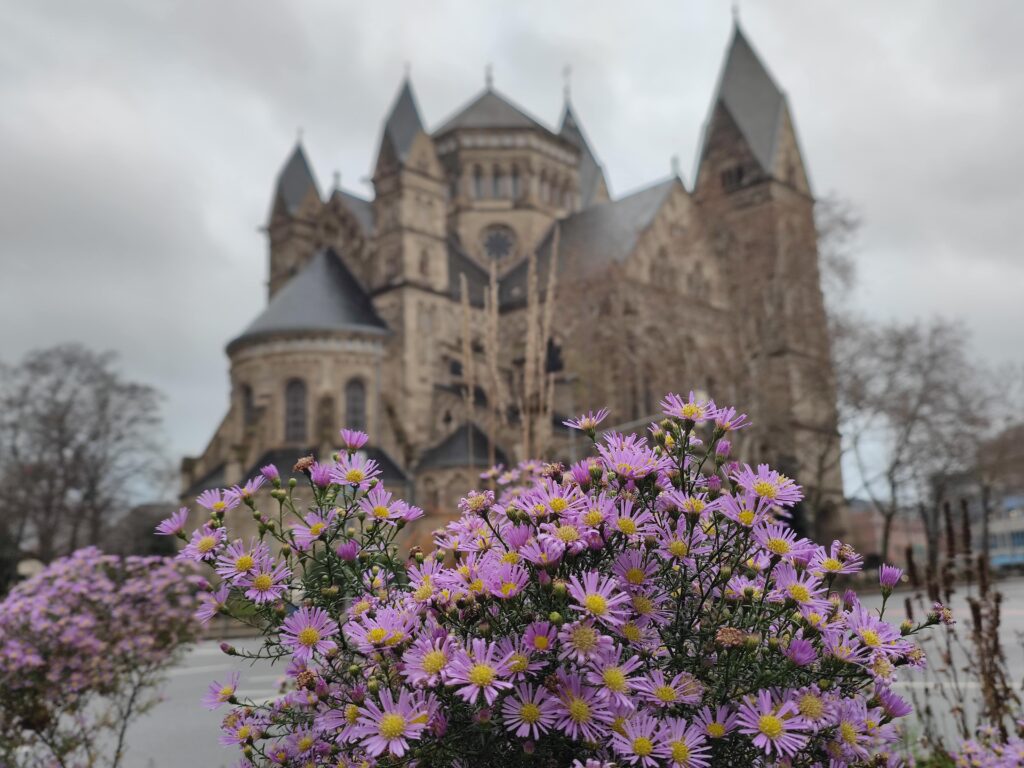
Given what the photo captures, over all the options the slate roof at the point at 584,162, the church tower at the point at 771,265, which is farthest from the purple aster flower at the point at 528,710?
the slate roof at the point at 584,162

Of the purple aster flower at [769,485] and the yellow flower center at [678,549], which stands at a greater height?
the purple aster flower at [769,485]

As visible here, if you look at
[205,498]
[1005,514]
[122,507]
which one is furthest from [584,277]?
[1005,514]

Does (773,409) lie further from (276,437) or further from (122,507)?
(122,507)

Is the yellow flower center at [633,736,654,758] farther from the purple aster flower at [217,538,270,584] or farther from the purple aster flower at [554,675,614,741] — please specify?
the purple aster flower at [217,538,270,584]

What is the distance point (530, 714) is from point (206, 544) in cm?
101

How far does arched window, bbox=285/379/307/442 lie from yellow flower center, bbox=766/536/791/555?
3278 centimetres

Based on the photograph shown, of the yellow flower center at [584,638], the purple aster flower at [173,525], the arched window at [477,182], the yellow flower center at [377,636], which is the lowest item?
the yellow flower center at [377,636]

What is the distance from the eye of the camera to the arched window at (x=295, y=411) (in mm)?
34125

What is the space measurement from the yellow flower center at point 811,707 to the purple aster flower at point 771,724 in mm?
37

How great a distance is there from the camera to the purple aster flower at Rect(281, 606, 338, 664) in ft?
7.63

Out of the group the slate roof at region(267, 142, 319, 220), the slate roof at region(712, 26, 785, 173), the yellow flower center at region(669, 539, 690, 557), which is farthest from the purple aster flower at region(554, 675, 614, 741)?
the slate roof at region(267, 142, 319, 220)

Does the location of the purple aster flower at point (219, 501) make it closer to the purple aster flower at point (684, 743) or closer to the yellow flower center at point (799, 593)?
the purple aster flower at point (684, 743)

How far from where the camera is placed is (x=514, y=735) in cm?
214

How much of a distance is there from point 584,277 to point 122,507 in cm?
2327
